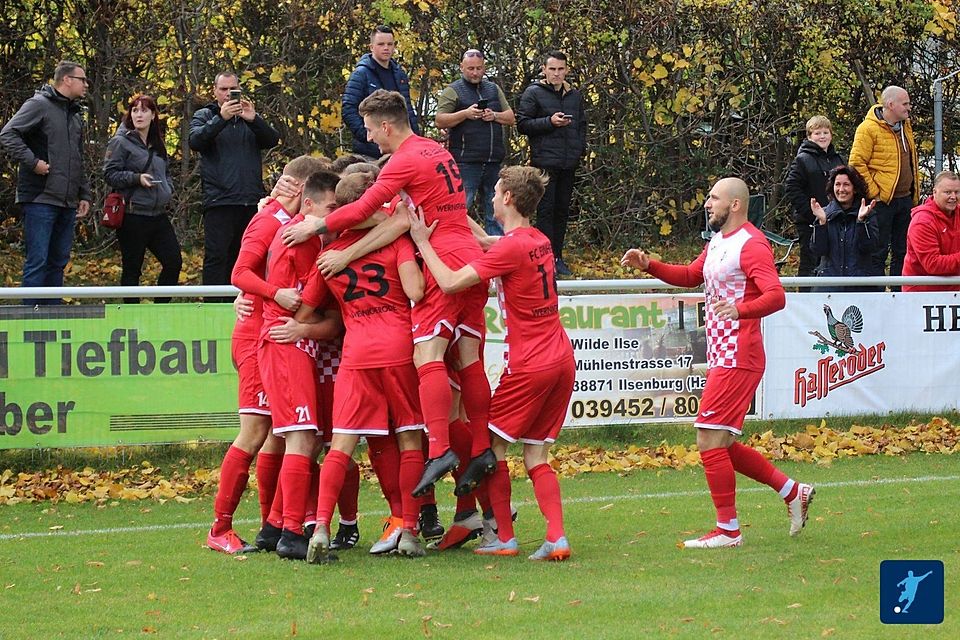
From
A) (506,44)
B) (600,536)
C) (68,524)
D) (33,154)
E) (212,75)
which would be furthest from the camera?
(506,44)

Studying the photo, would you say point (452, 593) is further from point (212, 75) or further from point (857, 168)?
point (212, 75)

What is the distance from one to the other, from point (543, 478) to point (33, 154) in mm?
6748

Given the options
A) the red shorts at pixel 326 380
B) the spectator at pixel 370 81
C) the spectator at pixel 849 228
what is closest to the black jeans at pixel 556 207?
the spectator at pixel 370 81

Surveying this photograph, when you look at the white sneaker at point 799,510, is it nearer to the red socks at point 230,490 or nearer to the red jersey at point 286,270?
the red jersey at point 286,270

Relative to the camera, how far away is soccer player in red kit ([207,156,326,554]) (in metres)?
8.36

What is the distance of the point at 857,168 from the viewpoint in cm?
1512

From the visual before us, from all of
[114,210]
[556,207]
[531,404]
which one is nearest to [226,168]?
[114,210]

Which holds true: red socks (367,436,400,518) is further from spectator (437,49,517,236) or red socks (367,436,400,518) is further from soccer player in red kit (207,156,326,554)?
spectator (437,49,517,236)

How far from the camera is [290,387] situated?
8.20 meters

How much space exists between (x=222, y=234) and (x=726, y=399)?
639 cm

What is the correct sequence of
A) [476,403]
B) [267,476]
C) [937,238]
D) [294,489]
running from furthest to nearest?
[937,238], [267,476], [476,403], [294,489]

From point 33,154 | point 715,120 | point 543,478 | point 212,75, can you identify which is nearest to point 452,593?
point 543,478

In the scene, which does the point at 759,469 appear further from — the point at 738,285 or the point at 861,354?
the point at 861,354

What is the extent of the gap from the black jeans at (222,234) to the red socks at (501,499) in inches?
224
